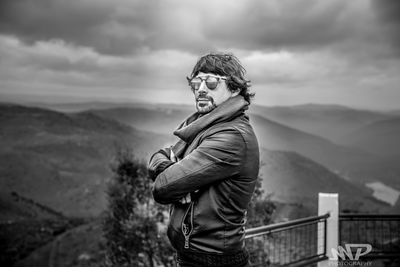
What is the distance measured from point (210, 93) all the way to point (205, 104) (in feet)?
0.17

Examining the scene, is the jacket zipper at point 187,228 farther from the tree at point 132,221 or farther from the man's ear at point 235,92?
the tree at point 132,221

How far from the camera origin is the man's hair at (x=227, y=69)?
1.81m

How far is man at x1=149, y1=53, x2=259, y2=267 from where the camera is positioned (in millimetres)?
1653

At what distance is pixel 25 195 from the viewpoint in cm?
2795

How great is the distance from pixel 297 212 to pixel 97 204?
14.1m

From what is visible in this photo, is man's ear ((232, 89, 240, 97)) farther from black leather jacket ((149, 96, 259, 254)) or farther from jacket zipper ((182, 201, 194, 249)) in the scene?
jacket zipper ((182, 201, 194, 249))

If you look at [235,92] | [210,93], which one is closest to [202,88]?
[210,93]

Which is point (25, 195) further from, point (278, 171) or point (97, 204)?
point (278, 171)

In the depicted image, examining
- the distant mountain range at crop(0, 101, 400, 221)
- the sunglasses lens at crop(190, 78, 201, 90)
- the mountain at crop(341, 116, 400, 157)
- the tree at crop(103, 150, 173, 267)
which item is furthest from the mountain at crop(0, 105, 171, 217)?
the sunglasses lens at crop(190, 78, 201, 90)

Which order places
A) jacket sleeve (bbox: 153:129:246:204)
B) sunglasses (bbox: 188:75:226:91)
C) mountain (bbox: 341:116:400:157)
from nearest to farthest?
jacket sleeve (bbox: 153:129:246:204)
sunglasses (bbox: 188:75:226:91)
mountain (bbox: 341:116:400:157)

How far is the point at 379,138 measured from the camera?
46500 millimetres

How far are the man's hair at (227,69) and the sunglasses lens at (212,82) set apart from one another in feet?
0.09

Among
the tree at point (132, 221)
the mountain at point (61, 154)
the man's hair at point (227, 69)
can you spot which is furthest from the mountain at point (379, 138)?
the man's hair at point (227, 69)

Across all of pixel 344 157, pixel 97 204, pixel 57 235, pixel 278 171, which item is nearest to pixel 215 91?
pixel 57 235
